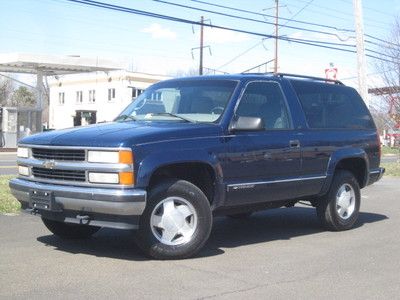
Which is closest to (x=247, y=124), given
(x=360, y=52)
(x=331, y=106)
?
(x=331, y=106)

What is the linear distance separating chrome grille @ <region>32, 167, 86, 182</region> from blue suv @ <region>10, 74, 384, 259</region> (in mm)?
14

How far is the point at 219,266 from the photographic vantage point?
6.11 metres

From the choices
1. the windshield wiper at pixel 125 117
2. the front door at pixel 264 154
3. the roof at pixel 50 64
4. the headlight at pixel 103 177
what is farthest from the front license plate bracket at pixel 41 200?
the roof at pixel 50 64

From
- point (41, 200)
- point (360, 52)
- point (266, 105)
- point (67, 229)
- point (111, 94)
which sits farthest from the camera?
point (111, 94)

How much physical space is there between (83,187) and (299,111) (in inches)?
122

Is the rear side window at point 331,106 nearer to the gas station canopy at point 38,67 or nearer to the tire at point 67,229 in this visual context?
the tire at point 67,229

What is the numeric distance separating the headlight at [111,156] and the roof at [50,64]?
31.2 meters

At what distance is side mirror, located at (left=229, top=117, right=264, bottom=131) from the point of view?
6.66 meters

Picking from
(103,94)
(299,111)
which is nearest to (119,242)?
(299,111)

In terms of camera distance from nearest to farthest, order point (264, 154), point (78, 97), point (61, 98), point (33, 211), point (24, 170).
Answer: point (33, 211) → point (24, 170) → point (264, 154) → point (78, 97) → point (61, 98)

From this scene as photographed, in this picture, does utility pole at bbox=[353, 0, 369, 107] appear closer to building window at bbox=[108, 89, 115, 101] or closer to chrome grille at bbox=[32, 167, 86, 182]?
chrome grille at bbox=[32, 167, 86, 182]

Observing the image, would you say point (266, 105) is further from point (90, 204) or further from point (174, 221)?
point (90, 204)

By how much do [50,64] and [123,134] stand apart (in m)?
32.0

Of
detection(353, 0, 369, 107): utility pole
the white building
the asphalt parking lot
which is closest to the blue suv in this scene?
the asphalt parking lot
